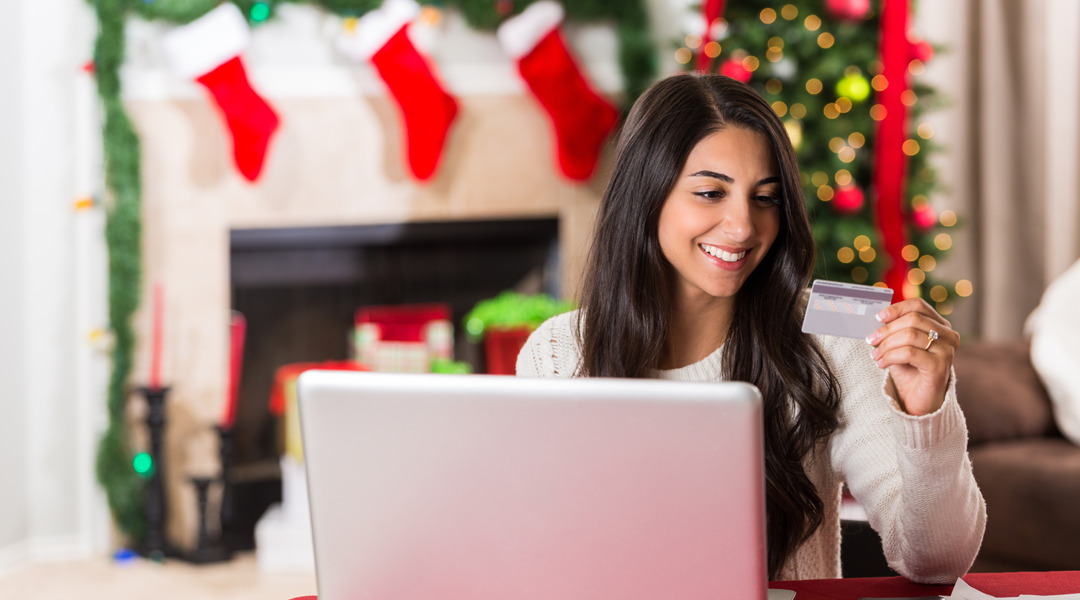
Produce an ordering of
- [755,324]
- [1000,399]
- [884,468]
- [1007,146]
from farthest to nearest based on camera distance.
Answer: [1007,146]
[1000,399]
[755,324]
[884,468]

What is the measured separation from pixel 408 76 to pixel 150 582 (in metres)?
1.74

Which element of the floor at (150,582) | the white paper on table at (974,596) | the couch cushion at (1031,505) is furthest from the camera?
the floor at (150,582)

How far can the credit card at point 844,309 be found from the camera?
2.94 feet

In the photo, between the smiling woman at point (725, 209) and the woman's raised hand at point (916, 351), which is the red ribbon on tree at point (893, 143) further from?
the woman's raised hand at point (916, 351)

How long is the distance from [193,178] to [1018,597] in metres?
2.77

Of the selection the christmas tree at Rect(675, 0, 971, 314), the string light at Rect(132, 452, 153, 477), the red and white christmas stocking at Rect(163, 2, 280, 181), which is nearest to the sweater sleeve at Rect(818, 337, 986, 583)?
the christmas tree at Rect(675, 0, 971, 314)

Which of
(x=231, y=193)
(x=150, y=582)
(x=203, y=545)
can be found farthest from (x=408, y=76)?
(x=150, y=582)

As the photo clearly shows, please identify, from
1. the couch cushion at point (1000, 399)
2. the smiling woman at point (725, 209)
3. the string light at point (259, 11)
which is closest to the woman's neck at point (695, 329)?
the smiling woman at point (725, 209)

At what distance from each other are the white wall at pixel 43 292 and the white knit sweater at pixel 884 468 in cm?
217

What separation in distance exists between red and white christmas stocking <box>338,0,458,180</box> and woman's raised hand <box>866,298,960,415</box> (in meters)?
2.36

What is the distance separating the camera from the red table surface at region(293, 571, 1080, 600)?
36.4 inches

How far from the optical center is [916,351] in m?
0.94

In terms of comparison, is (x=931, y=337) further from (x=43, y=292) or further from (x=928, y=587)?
(x=43, y=292)

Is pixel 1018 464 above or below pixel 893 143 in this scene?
below
